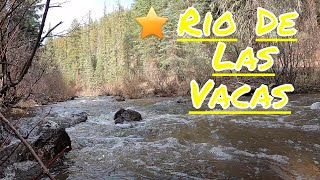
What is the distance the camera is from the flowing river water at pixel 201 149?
4.90 m

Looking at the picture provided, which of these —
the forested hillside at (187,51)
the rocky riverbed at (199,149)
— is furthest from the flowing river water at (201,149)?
the forested hillside at (187,51)

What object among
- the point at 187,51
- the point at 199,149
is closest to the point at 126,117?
the point at 199,149

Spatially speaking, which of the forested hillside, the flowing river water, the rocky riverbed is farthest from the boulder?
the forested hillside

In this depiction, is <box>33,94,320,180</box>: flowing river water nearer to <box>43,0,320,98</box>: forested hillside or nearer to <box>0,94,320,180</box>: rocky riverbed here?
<box>0,94,320,180</box>: rocky riverbed

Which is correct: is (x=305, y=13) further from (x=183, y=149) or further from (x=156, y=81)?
(x=183, y=149)

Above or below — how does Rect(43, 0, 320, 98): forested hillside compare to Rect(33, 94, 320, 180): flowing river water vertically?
above

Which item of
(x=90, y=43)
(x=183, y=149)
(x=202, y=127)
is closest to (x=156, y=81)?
(x=202, y=127)

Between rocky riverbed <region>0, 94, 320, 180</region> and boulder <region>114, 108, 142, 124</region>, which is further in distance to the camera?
boulder <region>114, 108, 142, 124</region>

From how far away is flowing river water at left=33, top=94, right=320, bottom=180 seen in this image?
4898mm

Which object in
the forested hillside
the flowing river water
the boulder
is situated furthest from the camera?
→ the forested hillside

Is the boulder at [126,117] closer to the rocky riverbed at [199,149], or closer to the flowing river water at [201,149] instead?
the rocky riverbed at [199,149]

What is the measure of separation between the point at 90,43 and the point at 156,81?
156 ft

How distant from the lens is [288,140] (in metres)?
6.46

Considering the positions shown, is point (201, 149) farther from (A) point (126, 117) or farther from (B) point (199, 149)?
(A) point (126, 117)
